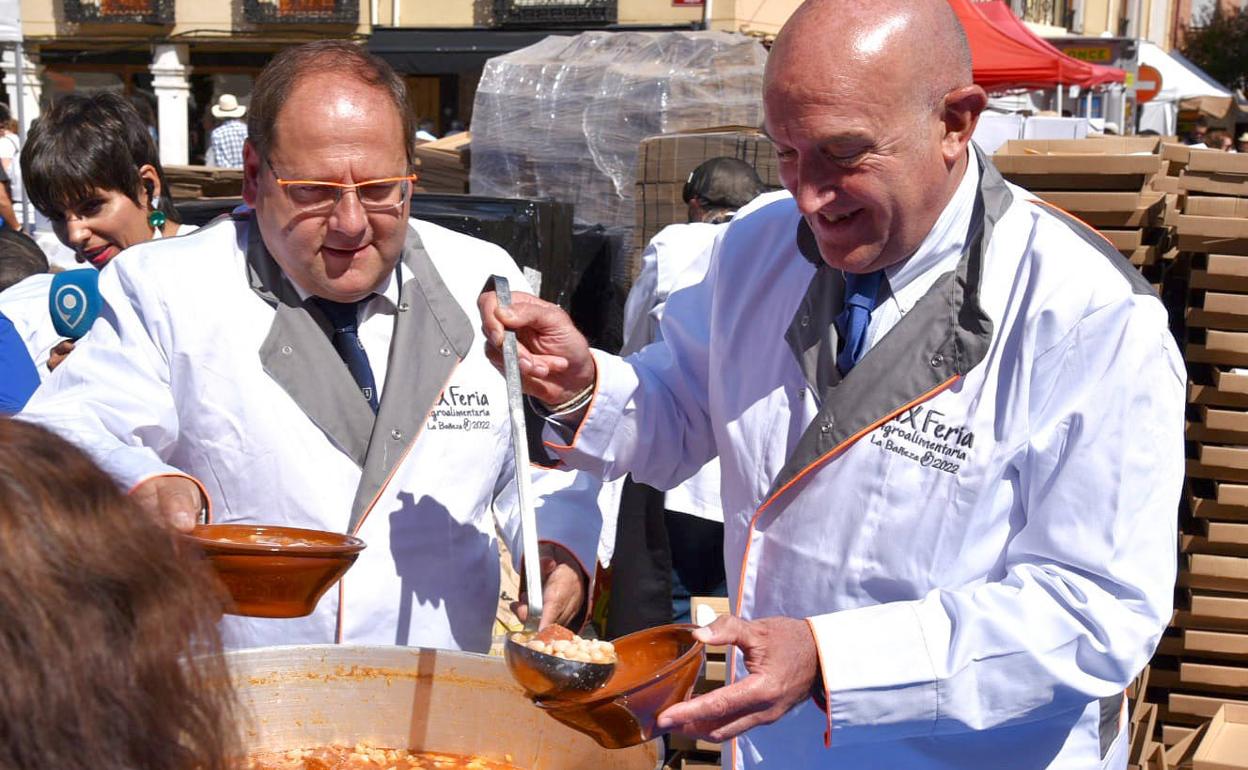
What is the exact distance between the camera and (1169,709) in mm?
3842

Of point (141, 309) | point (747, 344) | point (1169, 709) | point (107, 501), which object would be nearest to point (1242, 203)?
point (1169, 709)

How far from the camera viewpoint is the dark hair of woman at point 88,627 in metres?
0.82

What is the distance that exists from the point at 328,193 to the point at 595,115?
8658 mm

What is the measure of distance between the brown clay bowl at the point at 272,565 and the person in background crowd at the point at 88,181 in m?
1.69

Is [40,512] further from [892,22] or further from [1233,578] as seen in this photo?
[1233,578]

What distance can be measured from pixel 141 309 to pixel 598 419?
0.71 metres

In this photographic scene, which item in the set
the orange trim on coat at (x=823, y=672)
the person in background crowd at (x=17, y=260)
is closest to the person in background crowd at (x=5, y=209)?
the person in background crowd at (x=17, y=260)

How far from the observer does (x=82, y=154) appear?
3275 mm

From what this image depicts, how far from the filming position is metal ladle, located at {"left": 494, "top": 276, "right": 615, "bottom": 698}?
1.62 metres

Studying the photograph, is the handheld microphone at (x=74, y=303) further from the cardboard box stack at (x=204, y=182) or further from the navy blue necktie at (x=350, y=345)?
the cardboard box stack at (x=204, y=182)

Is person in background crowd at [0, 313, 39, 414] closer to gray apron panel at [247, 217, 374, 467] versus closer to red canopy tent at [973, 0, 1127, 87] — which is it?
gray apron panel at [247, 217, 374, 467]

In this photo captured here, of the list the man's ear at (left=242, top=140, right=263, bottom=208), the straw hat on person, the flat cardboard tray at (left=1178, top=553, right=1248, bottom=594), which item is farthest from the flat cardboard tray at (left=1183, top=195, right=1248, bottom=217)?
the straw hat on person

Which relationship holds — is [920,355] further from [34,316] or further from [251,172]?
[34,316]

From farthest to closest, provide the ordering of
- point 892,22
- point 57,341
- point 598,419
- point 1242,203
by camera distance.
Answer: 1. point 1242,203
2. point 57,341
3. point 598,419
4. point 892,22
